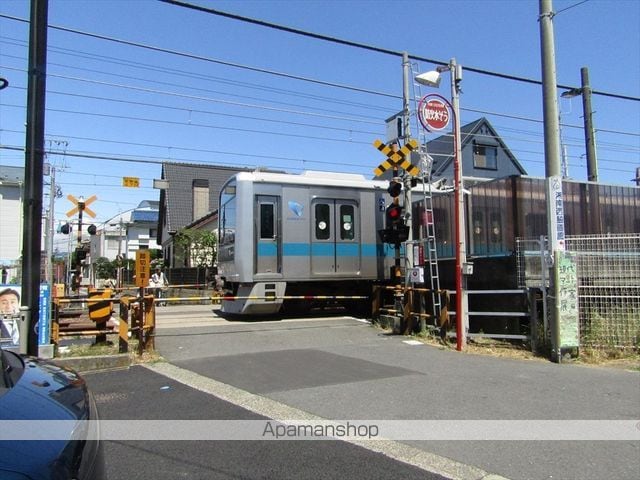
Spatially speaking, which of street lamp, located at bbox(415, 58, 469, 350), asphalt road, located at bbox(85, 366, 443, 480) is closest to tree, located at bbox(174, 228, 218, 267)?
street lamp, located at bbox(415, 58, 469, 350)

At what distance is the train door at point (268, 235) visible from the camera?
45.5ft

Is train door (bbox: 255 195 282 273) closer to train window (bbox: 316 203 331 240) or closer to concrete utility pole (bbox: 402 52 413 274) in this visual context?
train window (bbox: 316 203 331 240)

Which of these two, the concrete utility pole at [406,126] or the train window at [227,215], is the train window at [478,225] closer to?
the concrete utility pole at [406,126]

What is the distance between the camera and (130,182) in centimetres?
2119

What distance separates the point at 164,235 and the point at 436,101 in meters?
40.4

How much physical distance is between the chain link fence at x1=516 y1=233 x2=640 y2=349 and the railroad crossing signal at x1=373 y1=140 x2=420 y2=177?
3.55 metres

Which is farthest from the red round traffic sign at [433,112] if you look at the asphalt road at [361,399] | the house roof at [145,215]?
the house roof at [145,215]

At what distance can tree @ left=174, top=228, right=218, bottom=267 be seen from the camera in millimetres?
31844

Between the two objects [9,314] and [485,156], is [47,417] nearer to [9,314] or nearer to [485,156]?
[9,314]

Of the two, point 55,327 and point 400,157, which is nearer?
point 55,327

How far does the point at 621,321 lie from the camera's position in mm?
9609

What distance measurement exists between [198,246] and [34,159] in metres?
24.6

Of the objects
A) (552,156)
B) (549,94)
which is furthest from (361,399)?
(549,94)

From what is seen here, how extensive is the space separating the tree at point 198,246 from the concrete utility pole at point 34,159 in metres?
23.4
